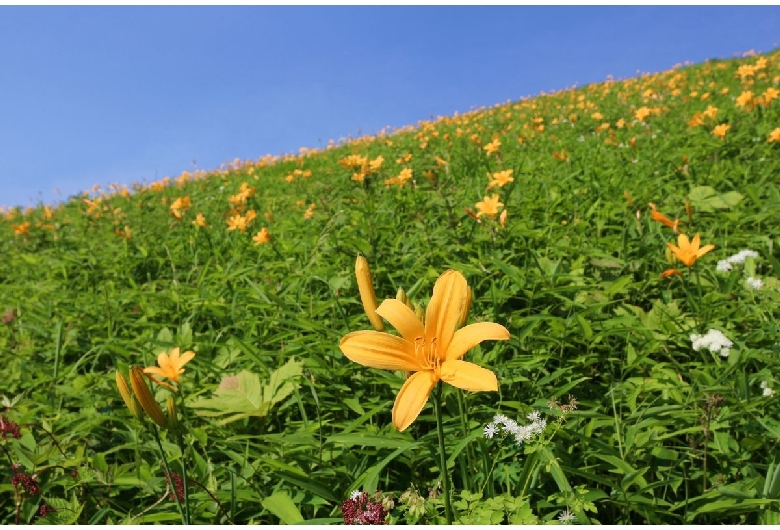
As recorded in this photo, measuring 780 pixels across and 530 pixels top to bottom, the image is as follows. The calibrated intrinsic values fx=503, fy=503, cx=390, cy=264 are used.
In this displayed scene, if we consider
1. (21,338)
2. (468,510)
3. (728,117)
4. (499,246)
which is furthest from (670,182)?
(21,338)

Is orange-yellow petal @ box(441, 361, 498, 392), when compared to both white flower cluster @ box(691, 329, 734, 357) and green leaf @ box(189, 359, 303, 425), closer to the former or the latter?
green leaf @ box(189, 359, 303, 425)

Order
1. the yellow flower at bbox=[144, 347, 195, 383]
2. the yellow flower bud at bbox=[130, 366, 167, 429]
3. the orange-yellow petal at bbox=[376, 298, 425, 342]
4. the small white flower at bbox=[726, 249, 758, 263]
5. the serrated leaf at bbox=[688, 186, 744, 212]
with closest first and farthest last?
the orange-yellow petal at bbox=[376, 298, 425, 342] → the yellow flower bud at bbox=[130, 366, 167, 429] → the yellow flower at bbox=[144, 347, 195, 383] → the small white flower at bbox=[726, 249, 758, 263] → the serrated leaf at bbox=[688, 186, 744, 212]

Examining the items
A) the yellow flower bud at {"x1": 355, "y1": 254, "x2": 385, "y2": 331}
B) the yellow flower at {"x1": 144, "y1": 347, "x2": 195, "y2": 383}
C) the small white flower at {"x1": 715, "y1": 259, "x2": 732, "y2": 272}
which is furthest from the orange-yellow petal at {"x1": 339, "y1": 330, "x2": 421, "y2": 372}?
the small white flower at {"x1": 715, "y1": 259, "x2": 732, "y2": 272}

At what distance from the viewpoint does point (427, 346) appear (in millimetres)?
957

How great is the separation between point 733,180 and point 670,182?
16.0 inches

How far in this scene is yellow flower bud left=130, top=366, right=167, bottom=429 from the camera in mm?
1075

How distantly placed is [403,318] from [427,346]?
7 centimetres

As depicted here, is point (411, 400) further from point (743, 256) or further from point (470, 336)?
point (743, 256)

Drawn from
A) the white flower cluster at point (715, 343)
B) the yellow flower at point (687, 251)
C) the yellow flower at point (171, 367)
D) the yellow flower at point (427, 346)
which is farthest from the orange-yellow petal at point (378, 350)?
the yellow flower at point (687, 251)

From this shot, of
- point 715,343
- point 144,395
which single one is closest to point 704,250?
point 715,343

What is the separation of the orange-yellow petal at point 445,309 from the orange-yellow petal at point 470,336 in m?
0.02

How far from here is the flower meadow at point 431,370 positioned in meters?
1.18

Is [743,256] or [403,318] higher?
[743,256]

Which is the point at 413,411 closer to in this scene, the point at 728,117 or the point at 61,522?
the point at 61,522
